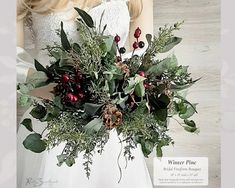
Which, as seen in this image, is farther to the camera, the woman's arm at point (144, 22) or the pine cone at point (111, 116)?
the woman's arm at point (144, 22)

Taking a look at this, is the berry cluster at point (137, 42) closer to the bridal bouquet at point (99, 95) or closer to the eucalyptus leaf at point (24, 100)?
the bridal bouquet at point (99, 95)

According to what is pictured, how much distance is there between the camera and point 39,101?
0.91 meters

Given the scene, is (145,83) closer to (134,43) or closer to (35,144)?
(134,43)

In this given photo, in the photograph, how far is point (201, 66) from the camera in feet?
3.25

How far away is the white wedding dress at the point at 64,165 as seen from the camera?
3.12ft

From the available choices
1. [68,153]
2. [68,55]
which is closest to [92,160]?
[68,153]

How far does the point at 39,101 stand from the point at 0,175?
0.15 m

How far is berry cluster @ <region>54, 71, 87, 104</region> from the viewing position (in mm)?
858

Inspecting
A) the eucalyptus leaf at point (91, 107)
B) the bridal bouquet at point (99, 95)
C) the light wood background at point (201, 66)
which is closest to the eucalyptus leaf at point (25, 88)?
the bridal bouquet at point (99, 95)

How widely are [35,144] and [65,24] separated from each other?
22 cm

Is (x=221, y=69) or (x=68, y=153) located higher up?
(x=221, y=69)

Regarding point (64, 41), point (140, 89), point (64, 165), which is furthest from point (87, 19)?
point (64, 165)

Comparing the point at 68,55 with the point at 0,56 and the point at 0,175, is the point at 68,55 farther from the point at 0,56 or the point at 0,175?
the point at 0,175

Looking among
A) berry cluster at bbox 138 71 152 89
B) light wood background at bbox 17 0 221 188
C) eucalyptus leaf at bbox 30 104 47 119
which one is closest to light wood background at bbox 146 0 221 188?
light wood background at bbox 17 0 221 188
